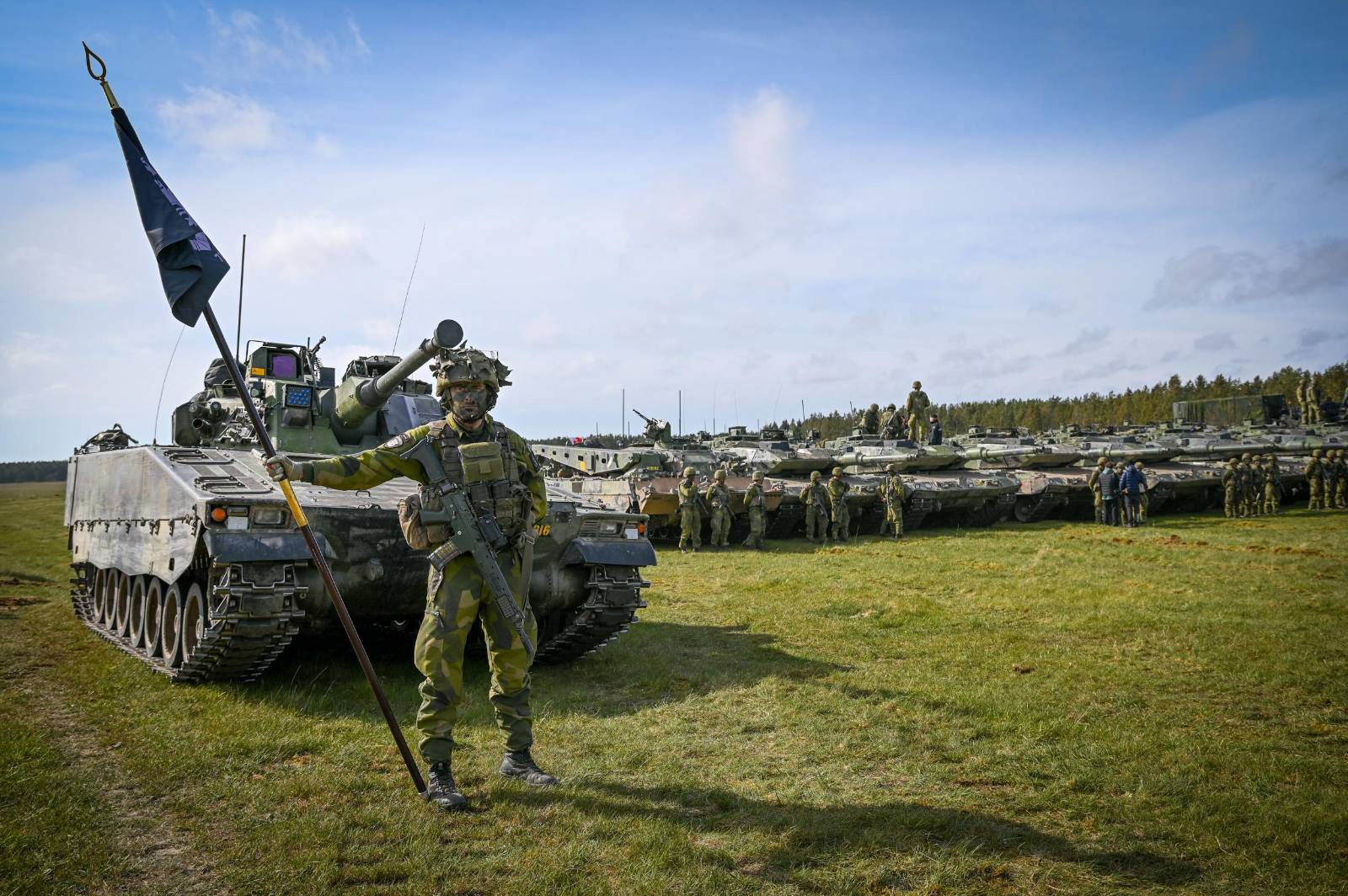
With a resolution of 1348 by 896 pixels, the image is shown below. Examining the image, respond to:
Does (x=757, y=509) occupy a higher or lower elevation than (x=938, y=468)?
lower

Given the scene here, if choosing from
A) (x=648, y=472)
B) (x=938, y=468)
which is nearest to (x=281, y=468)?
(x=648, y=472)

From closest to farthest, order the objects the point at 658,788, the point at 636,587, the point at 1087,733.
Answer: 1. the point at 658,788
2. the point at 1087,733
3. the point at 636,587

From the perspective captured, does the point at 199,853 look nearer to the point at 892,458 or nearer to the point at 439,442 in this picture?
the point at 439,442

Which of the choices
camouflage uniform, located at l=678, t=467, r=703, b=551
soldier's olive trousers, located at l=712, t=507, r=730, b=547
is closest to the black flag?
camouflage uniform, located at l=678, t=467, r=703, b=551

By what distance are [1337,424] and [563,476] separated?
2124 centimetres

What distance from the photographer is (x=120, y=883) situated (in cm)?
355

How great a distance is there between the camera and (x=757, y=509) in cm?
1712

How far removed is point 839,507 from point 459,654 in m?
14.1

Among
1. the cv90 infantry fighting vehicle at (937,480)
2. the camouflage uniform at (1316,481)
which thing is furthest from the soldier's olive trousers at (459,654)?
the camouflage uniform at (1316,481)

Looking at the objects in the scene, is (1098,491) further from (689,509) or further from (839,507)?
(689,509)

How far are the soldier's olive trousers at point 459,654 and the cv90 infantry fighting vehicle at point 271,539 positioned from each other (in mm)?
524

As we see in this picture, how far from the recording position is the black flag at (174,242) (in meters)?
4.69

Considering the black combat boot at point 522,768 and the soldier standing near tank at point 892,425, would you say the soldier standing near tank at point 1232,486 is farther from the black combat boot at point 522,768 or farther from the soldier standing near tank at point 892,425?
the black combat boot at point 522,768

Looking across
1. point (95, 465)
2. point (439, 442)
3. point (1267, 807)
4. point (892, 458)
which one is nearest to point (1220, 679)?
point (1267, 807)
